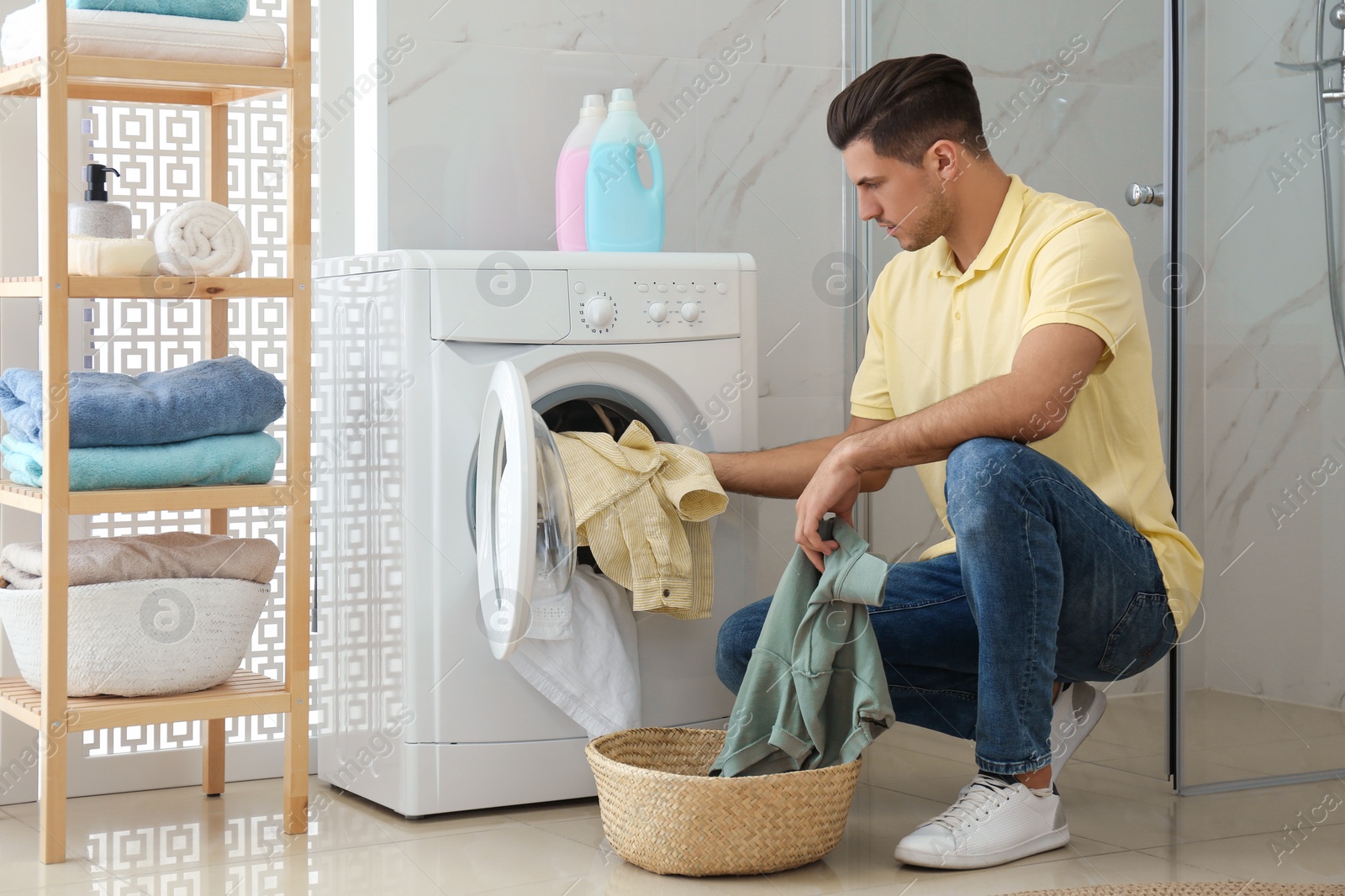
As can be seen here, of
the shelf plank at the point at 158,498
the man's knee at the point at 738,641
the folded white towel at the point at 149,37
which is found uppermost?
the folded white towel at the point at 149,37

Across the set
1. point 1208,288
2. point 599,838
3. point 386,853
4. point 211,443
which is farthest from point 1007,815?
point 211,443

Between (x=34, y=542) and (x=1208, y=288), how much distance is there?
174 cm

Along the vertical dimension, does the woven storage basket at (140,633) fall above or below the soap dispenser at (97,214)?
below

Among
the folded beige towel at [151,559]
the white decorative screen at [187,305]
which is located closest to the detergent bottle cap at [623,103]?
the white decorative screen at [187,305]

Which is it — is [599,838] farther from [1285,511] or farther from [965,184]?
[1285,511]

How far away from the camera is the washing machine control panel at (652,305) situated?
195 centimetres

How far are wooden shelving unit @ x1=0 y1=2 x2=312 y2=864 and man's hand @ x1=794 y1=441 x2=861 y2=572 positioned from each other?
0.67 meters

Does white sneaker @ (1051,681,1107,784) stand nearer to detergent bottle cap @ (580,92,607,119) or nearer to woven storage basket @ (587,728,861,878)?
woven storage basket @ (587,728,861,878)

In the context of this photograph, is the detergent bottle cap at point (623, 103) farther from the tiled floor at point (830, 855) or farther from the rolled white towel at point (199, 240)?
the tiled floor at point (830, 855)

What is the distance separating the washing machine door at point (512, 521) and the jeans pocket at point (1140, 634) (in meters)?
0.69

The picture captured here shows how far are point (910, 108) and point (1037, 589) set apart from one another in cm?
66

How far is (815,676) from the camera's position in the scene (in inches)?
64.9

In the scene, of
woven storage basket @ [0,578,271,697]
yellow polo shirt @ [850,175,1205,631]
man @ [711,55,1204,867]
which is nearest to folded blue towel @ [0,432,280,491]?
woven storage basket @ [0,578,271,697]

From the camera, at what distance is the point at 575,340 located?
194cm
